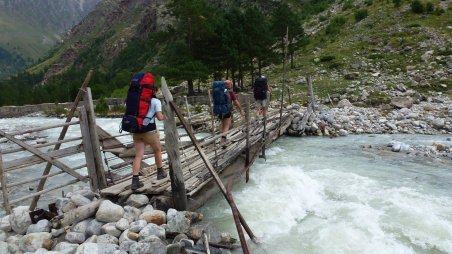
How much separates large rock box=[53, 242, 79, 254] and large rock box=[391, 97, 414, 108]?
19826 mm

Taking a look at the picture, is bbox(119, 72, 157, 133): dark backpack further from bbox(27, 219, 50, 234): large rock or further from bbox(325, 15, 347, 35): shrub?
bbox(325, 15, 347, 35): shrub

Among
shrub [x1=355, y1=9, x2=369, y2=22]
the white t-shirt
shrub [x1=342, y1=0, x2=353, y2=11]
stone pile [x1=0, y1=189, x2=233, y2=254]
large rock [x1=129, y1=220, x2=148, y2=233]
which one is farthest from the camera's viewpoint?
shrub [x1=342, y1=0, x2=353, y2=11]

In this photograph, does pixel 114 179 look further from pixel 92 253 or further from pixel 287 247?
pixel 287 247

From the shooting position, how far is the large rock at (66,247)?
18.4ft

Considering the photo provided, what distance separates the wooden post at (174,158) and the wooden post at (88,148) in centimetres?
198

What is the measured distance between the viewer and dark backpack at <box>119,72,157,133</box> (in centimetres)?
683

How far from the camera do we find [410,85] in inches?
997

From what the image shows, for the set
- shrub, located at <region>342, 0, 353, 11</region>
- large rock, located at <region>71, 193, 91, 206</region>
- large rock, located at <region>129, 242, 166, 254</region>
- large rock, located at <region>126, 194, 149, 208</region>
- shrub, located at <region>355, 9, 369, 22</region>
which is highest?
shrub, located at <region>342, 0, 353, 11</region>

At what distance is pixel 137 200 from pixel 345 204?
4.60 m

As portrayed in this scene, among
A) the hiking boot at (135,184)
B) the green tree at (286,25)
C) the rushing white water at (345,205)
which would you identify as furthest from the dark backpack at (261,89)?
the green tree at (286,25)

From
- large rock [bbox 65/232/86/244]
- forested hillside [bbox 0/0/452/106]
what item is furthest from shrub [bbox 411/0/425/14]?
large rock [bbox 65/232/86/244]

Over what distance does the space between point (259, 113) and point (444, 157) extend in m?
6.84

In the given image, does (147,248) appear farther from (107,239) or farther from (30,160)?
(30,160)

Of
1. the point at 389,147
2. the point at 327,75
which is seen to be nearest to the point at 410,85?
the point at 327,75
